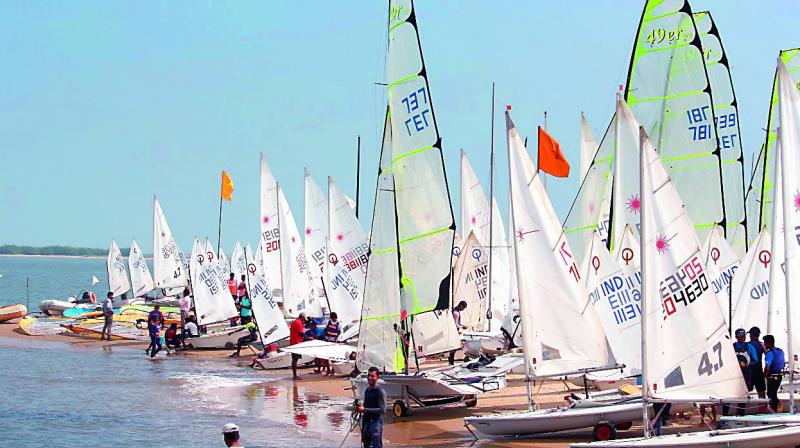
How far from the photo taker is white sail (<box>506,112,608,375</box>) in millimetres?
16406

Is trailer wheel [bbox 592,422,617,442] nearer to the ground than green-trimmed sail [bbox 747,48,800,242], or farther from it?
nearer to the ground

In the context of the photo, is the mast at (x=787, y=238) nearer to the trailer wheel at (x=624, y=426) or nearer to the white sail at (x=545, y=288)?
the trailer wheel at (x=624, y=426)

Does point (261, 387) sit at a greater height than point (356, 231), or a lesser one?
lesser

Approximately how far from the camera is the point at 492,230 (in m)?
29.6

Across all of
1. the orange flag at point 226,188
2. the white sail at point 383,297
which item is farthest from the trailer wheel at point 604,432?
the orange flag at point 226,188

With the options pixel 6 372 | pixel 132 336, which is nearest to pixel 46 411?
pixel 6 372

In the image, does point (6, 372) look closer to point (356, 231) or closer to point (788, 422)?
point (356, 231)

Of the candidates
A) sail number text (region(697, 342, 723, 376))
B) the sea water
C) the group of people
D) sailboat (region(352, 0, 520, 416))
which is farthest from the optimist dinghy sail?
the sea water

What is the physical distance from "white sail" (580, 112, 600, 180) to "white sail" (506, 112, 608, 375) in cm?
1122

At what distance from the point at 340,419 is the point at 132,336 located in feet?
57.3

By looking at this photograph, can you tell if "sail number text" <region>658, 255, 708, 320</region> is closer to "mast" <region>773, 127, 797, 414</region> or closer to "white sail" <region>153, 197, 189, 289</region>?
"mast" <region>773, 127, 797, 414</region>

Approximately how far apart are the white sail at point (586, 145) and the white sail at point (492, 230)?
3.13 meters

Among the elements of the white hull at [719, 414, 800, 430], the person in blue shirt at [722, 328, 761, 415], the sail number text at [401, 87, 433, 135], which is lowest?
the white hull at [719, 414, 800, 430]

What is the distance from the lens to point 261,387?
23172 mm
